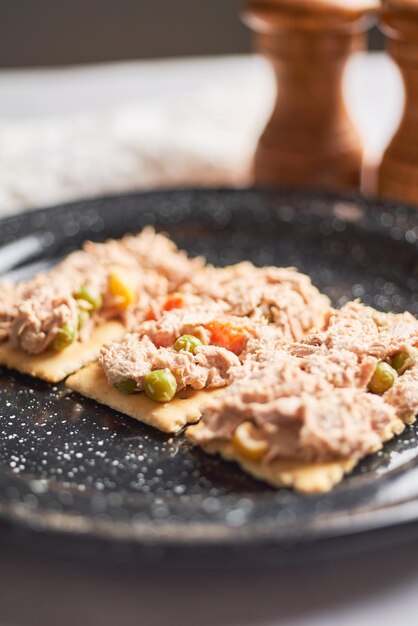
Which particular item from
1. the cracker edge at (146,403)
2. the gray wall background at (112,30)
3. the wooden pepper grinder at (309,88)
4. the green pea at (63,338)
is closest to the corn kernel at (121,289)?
the green pea at (63,338)

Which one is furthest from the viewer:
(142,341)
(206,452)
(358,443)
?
(142,341)

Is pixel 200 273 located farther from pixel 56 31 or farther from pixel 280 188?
pixel 56 31

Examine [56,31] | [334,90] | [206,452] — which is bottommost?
[56,31]

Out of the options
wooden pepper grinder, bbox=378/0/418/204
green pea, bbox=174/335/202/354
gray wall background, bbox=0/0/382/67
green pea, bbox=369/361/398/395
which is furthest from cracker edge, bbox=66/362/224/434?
gray wall background, bbox=0/0/382/67

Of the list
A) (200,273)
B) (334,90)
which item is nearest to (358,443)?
(200,273)

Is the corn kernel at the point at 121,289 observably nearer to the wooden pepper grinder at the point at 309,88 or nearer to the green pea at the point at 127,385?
the green pea at the point at 127,385

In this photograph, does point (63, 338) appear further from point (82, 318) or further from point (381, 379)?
point (381, 379)

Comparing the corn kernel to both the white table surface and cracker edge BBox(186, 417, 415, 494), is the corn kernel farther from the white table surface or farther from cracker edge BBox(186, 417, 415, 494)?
the white table surface
